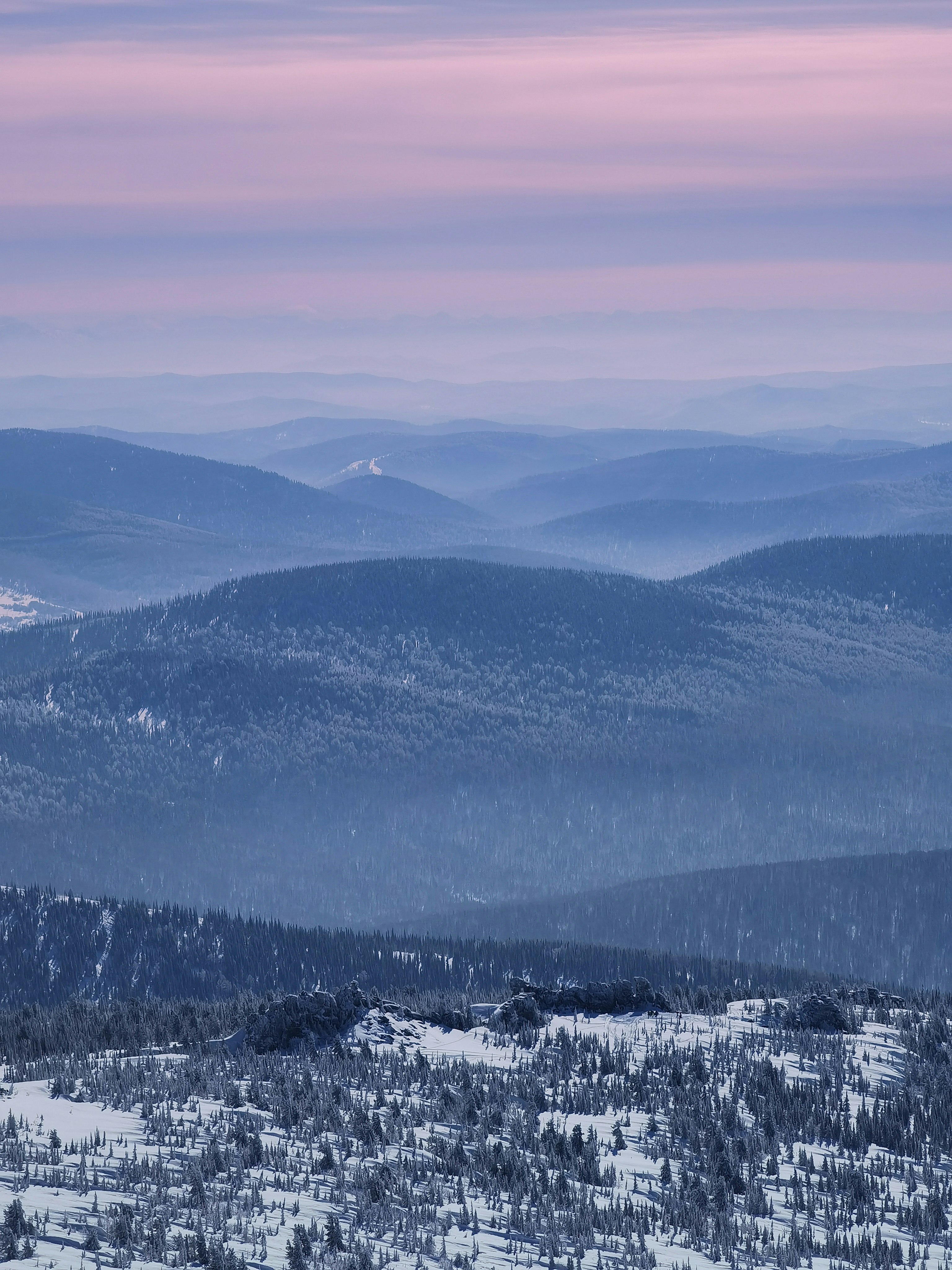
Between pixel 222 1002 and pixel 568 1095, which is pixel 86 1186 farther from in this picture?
pixel 222 1002

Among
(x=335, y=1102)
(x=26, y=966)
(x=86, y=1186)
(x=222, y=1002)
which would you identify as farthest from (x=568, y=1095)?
(x=26, y=966)

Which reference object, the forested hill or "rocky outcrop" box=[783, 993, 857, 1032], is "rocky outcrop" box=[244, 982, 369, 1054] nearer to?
"rocky outcrop" box=[783, 993, 857, 1032]

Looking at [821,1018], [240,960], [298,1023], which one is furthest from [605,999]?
[240,960]

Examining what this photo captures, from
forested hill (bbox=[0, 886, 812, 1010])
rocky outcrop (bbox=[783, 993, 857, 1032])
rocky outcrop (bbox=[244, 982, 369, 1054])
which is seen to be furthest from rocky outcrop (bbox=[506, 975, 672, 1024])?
forested hill (bbox=[0, 886, 812, 1010])

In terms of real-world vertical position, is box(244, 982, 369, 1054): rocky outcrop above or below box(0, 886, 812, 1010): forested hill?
above

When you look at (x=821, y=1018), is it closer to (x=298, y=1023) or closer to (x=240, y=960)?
(x=298, y=1023)
